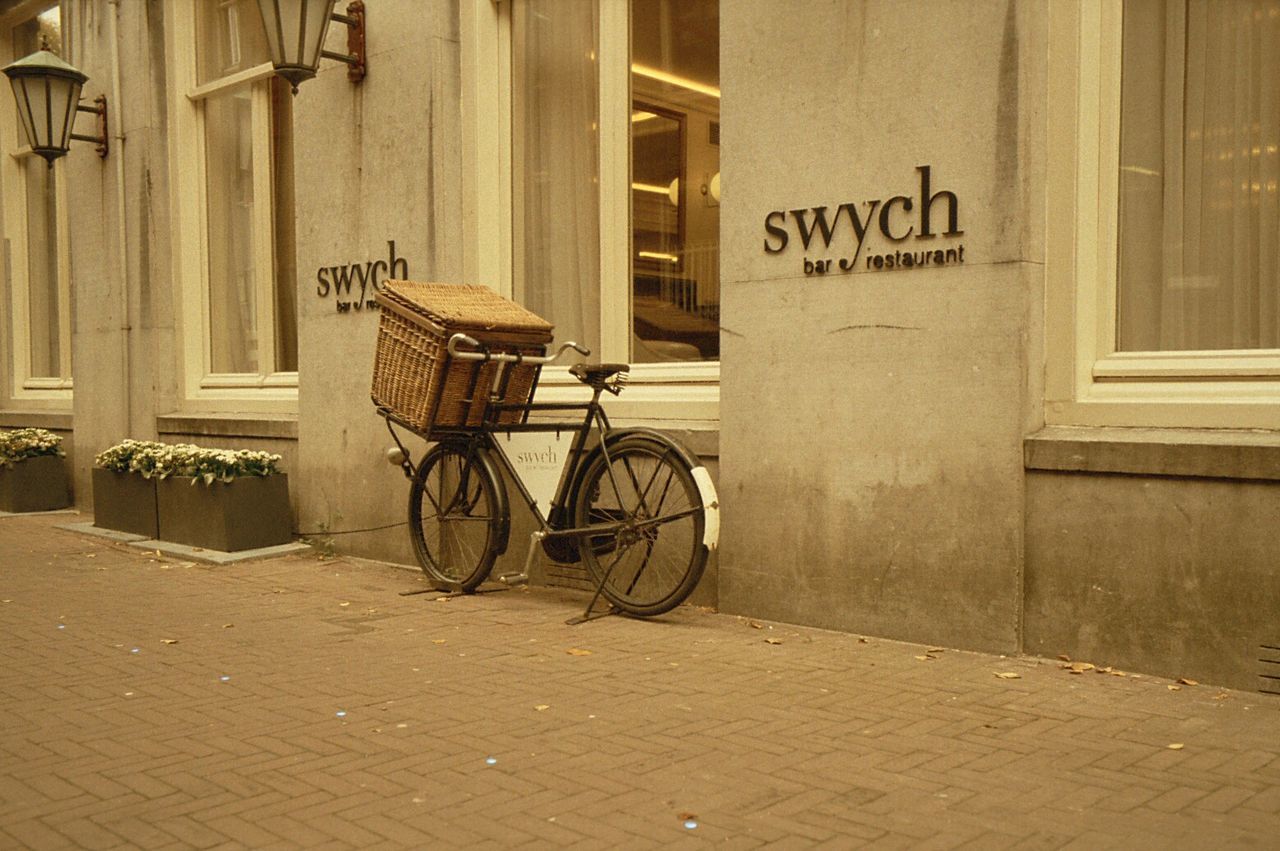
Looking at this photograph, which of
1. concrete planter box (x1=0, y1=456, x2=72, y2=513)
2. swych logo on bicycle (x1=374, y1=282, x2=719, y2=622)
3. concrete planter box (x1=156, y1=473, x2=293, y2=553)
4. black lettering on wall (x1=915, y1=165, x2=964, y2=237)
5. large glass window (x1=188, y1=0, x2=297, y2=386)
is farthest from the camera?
concrete planter box (x1=0, y1=456, x2=72, y2=513)

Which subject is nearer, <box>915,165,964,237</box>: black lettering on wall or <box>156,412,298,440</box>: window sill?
<box>915,165,964,237</box>: black lettering on wall

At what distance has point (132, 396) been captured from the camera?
11.5 metres

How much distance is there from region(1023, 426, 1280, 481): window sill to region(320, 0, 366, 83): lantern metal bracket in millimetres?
5582

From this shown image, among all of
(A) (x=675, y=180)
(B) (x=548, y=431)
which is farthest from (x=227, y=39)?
(B) (x=548, y=431)

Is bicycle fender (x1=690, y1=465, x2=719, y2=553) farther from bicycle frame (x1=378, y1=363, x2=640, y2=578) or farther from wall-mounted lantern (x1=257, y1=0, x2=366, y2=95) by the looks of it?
wall-mounted lantern (x1=257, y1=0, x2=366, y2=95)

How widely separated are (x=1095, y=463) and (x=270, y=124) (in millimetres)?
7864

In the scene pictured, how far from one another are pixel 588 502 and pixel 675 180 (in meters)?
2.14

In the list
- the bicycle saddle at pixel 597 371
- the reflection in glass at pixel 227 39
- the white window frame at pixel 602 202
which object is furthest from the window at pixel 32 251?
the bicycle saddle at pixel 597 371

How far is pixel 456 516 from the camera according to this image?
7277 mm

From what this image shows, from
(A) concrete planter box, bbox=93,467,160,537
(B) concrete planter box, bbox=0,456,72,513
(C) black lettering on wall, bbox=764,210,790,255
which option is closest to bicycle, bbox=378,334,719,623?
(C) black lettering on wall, bbox=764,210,790,255

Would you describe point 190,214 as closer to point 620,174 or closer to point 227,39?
point 227,39

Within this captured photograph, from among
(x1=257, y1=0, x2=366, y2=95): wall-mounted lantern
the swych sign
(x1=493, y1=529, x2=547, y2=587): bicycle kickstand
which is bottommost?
(x1=493, y1=529, x2=547, y2=587): bicycle kickstand

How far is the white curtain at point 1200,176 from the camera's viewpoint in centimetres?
525

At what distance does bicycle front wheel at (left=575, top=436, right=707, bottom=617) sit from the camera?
608 cm
